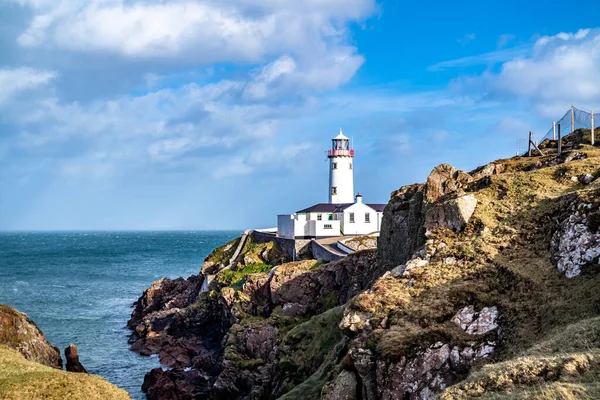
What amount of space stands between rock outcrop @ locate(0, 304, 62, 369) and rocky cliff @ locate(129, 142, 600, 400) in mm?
6876

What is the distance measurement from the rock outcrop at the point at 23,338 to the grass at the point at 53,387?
41.2ft

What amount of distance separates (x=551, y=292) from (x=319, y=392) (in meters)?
9.27

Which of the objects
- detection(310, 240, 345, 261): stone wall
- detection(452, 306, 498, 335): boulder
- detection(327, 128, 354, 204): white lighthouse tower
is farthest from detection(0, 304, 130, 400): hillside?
detection(327, 128, 354, 204): white lighthouse tower

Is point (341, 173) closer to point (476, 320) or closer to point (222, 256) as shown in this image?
point (222, 256)

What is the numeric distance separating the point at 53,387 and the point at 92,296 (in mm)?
69392

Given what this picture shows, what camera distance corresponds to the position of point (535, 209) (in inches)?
1164

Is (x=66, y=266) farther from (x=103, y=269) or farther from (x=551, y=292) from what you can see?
(x=551, y=292)

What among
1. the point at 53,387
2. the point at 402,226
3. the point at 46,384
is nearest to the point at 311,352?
the point at 402,226

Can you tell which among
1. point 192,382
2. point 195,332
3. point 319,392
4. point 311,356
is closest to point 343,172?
point 195,332

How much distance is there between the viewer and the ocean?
2132 inches

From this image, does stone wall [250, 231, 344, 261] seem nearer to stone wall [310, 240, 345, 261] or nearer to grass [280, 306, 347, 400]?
stone wall [310, 240, 345, 261]

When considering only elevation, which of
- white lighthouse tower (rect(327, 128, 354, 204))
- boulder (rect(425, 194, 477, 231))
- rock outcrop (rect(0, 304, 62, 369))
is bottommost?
rock outcrop (rect(0, 304, 62, 369))

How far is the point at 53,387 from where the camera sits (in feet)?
81.3

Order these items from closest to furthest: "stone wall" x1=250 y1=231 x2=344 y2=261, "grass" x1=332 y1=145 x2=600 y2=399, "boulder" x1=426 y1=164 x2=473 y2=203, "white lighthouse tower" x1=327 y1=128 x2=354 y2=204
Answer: "grass" x1=332 y1=145 x2=600 y2=399
"boulder" x1=426 y1=164 x2=473 y2=203
"stone wall" x1=250 y1=231 x2=344 y2=261
"white lighthouse tower" x1=327 y1=128 x2=354 y2=204
